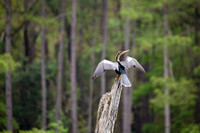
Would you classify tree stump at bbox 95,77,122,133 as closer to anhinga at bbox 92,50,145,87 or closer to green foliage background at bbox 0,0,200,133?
anhinga at bbox 92,50,145,87

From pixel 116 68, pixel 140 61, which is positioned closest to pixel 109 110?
pixel 116 68

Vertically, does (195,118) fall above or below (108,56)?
below

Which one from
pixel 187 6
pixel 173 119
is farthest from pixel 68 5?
pixel 173 119

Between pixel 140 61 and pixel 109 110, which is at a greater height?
pixel 140 61

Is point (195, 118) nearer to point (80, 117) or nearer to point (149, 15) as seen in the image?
point (149, 15)

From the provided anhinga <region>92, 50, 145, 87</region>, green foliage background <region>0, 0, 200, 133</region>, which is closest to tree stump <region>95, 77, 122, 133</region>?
anhinga <region>92, 50, 145, 87</region>

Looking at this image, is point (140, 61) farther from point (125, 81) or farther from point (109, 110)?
point (125, 81)

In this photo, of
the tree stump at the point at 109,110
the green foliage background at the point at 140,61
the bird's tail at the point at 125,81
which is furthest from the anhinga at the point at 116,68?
the green foliage background at the point at 140,61

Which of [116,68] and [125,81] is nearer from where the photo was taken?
[125,81]

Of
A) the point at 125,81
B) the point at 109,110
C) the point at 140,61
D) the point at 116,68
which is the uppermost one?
the point at 140,61

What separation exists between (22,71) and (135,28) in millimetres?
8258

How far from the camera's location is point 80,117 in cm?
2711

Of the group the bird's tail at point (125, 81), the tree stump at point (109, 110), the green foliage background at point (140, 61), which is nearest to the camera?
the bird's tail at point (125, 81)

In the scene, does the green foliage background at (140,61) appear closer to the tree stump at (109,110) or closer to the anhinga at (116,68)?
the tree stump at (109,110)
